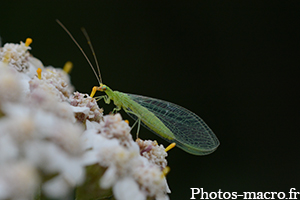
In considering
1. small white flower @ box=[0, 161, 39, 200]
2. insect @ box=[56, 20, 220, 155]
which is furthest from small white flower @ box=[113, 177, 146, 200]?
insect @ box=[56, 20, 220, 155]

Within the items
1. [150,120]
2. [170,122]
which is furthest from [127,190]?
[170,122]

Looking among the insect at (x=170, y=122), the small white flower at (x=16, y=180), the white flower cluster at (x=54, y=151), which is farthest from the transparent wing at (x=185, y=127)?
the small white flower at (x=16, y=180)

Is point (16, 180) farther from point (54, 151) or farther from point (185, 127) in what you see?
point (185, 127)

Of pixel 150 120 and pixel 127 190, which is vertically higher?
pixel 150 120

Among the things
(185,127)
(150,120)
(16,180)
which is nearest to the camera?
(16,180)

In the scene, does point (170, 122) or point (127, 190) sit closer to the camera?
point (127, 190)

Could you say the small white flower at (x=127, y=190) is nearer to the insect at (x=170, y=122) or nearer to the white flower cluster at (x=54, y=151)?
the white flower cluster at (x=54, y=151)
